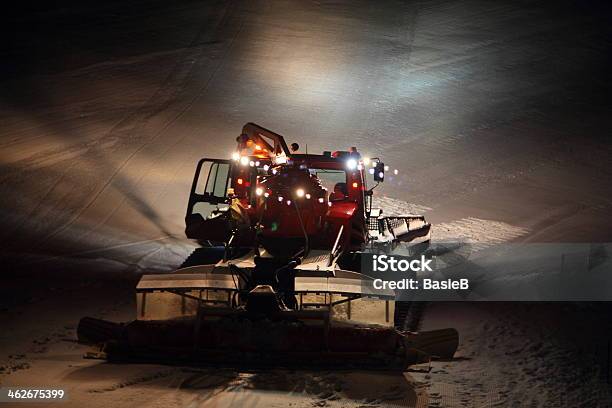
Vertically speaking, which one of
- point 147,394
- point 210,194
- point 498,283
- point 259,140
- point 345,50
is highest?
point 345,50

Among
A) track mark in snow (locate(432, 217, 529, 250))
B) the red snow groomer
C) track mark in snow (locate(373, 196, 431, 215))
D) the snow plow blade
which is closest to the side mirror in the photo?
the red snow groomer

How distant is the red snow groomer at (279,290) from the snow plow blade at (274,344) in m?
0.01

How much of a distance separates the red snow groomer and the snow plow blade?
1cm

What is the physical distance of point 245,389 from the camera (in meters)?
8.15

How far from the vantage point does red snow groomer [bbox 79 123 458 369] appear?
30.0ft

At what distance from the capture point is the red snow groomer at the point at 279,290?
9156 mm

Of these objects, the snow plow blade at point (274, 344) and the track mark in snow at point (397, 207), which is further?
the track mark in snow at point (397, 207)

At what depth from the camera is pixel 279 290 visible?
33.9 ft

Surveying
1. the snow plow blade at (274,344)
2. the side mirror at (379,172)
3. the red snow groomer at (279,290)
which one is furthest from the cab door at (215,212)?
the snow plow blade at (274,344)

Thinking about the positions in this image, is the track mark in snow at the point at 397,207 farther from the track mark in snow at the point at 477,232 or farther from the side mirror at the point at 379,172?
the side mirror at the point at 379,172

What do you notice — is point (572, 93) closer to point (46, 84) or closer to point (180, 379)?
point (46, 84)

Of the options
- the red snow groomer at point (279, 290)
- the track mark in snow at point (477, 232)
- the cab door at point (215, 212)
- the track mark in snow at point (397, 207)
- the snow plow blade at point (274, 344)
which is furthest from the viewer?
the track mark in snow at point (397, 207)

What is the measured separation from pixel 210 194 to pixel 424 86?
11.6 metres

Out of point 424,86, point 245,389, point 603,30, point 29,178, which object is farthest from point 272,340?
A: point 603,30
